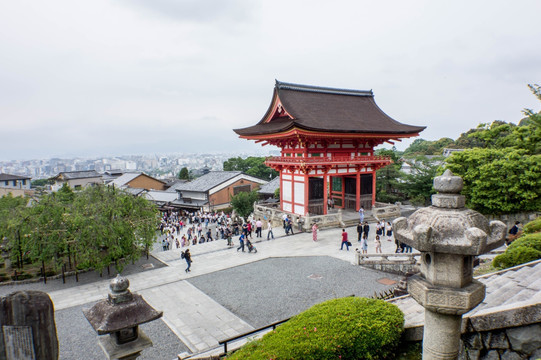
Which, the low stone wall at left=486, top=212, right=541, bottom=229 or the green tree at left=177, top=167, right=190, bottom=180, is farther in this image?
the green tree at left=177, top=167, right=190, bottom=180

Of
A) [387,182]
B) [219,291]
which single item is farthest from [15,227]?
[387,182]

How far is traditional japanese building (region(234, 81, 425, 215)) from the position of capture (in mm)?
23406

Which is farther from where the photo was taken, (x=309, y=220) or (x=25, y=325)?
(x=309, y=220)

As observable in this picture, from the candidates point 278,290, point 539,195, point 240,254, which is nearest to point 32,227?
point 240,254

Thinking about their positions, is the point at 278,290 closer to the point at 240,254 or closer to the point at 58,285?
the point at 240,254

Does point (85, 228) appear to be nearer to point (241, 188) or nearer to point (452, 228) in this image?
point (452, 228)

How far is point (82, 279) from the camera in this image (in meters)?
15.4

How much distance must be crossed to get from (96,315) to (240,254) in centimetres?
1328

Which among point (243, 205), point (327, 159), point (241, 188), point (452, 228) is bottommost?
point (241, 188)

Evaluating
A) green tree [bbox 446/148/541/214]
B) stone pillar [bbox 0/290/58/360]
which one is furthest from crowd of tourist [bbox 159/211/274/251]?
stone pillar [bbox 0/290/58/360]

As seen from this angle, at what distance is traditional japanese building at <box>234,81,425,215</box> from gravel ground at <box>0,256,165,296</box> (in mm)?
11603

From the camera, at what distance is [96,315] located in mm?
5051

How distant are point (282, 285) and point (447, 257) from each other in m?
9.94

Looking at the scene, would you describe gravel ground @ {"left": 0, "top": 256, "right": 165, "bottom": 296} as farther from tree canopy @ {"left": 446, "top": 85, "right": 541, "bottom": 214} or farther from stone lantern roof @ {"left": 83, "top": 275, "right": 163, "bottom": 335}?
tree canopy @ {"left": 446, "top": 85, "right": 541, "bottom": 214}
